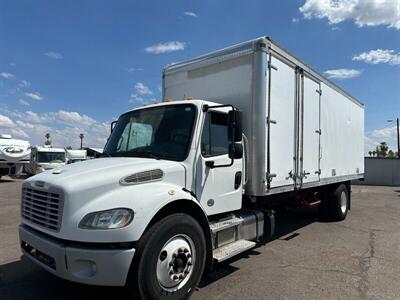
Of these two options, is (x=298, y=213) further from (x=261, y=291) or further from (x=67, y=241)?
(x=67, y=241)

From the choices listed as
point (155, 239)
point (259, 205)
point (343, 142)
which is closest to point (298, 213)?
point (343, 142)

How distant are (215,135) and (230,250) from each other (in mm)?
1673

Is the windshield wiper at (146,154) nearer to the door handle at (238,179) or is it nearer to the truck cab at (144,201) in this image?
the truck cab at (144,201)

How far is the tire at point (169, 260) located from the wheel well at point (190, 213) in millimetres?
95

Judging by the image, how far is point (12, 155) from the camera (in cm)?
2359

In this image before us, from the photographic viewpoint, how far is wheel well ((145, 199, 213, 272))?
4210 mm

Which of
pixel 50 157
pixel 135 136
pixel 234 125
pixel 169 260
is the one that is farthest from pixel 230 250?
pixel 50 157

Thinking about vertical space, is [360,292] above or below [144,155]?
below

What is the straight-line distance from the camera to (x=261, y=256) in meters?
6.50

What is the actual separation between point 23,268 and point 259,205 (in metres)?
4.07

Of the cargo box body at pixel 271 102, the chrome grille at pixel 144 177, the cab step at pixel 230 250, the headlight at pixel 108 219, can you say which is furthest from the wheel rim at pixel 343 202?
the headlight at pixel 108 219

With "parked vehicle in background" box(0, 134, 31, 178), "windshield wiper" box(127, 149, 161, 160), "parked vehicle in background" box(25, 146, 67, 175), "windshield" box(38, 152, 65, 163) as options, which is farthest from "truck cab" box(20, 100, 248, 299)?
"windshield" box(38, 152, 65, 163)

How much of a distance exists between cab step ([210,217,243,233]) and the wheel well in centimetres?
31

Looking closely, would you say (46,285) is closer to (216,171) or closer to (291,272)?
(216,171)
